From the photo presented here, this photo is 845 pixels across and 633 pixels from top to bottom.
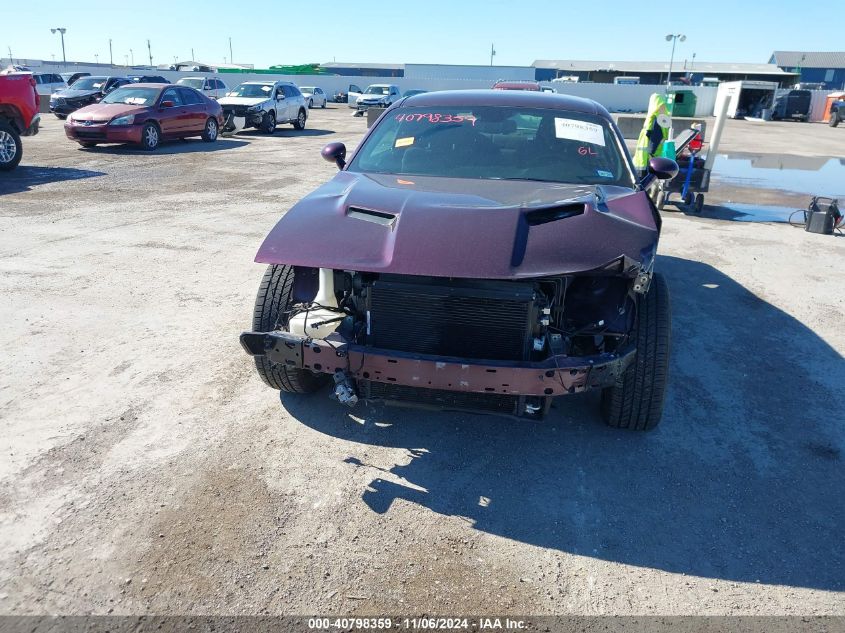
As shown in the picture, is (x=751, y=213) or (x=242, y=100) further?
(x=242, y=100)

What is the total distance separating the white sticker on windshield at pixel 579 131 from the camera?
420 cm

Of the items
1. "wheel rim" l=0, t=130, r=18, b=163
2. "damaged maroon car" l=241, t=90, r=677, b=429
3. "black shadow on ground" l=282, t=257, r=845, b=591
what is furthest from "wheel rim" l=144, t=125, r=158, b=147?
"black shadow on ground" l=282, t=257, r=845, b=591

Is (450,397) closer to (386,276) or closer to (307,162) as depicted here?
(386,276)

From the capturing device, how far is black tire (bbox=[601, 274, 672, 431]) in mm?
3211

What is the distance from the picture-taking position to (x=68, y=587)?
91.1 inches

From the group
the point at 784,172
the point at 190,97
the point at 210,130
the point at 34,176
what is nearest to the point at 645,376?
the point at 34,176

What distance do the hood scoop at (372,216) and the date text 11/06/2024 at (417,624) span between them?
1.73m

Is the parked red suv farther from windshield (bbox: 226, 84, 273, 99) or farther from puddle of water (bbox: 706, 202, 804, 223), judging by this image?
puddle of water (bbox: 706, 202, 804, 223)

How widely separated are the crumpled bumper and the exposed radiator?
0.14 metres

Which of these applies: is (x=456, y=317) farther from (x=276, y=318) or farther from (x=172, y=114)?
(x=172, y=114)

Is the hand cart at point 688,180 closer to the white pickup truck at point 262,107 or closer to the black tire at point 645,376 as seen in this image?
the black tire at point 645,376

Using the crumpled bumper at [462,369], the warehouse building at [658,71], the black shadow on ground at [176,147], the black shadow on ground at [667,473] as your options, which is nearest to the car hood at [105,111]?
the black shadow on ground at [176,147]

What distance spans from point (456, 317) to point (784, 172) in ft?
A: 48.5

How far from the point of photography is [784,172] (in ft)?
47.8
